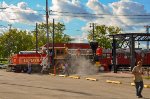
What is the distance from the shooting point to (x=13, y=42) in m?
115

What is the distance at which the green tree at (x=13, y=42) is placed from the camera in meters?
113

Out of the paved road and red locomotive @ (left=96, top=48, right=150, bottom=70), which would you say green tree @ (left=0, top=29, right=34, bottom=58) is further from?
the paved road

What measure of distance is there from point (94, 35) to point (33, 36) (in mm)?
22604

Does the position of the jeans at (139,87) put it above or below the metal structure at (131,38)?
below

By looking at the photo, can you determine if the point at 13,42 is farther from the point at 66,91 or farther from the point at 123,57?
the point at 66,91

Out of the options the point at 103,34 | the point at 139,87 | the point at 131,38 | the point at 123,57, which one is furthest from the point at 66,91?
the point at 103,34

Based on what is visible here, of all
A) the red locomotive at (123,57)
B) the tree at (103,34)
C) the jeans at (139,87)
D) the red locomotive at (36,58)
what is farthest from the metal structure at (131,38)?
the tree at (103,34)

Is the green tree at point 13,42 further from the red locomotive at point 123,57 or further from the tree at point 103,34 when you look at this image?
the red locomotive at point 123,57

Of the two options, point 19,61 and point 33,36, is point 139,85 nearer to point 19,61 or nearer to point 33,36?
point 19,61

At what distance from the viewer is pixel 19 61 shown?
54.2m

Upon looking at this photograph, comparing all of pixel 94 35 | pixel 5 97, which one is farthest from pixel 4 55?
pixel 5 97

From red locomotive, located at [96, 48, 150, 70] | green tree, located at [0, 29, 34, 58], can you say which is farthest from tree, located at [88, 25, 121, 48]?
red locomotive, located at [96, 48, 150, 70]

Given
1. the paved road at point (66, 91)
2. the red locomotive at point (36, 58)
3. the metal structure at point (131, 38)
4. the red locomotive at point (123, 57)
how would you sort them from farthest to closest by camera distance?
the red locomotive at point (123, 57) → the red locomotive at point (36, 58) → the metal structure at point (131, 38) → the paved road at point (66, 91)

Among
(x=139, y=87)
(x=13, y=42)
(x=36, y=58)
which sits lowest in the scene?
(x=139, y=87)
